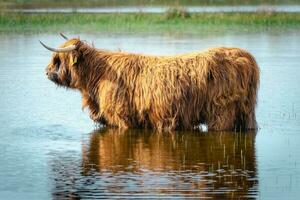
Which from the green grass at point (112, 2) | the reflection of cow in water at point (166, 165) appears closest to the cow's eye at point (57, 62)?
the reflection of cow in water at point (166, 165)

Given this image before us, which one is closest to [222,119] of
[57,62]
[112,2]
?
[57,62]

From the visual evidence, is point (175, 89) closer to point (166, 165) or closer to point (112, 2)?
point (166, 165)

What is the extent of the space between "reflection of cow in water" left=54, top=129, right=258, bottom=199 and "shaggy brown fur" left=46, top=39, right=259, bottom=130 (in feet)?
0.63

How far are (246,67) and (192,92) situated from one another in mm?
701

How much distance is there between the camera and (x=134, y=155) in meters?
11.7

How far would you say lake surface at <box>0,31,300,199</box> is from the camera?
9914 mm

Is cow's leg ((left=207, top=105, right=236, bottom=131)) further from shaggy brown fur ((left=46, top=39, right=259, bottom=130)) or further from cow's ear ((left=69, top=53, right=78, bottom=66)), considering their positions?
cow's ear ((left=69, top=53, right=78, bottom=66))

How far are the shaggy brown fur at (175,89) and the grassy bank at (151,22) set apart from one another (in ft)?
61.5

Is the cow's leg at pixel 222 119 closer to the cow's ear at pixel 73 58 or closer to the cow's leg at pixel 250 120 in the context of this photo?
the cow's leg at pixel 250 120

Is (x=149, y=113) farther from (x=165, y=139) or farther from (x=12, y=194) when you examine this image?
(x=12, y=194)

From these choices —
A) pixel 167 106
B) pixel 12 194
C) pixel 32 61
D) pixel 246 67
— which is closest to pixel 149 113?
pixel 167 106

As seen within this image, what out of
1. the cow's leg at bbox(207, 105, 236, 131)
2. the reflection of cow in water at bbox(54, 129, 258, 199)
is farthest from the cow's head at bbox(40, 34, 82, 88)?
the cow's leg at bbox(207, 105, 236, 131)

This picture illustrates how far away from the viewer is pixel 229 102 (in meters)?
12.8

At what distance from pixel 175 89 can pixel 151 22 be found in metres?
23.3
